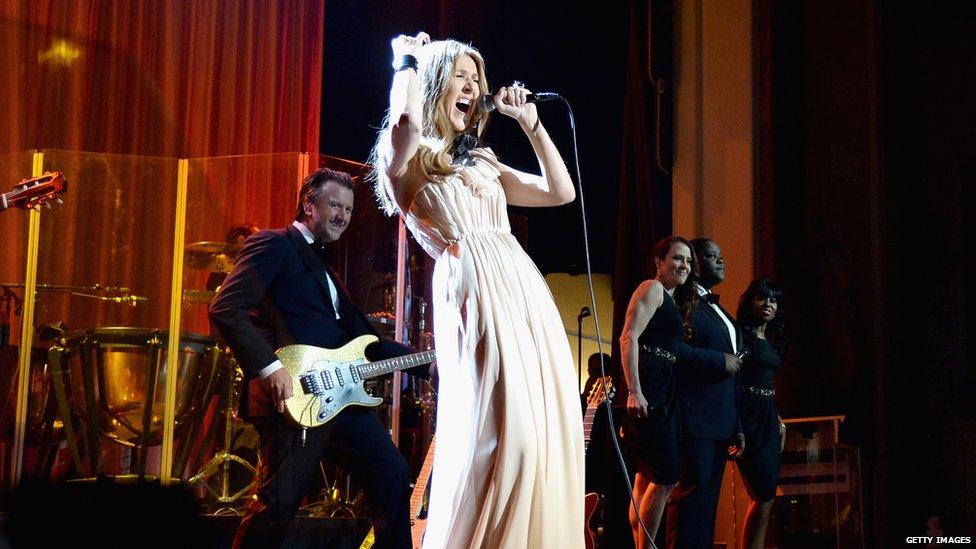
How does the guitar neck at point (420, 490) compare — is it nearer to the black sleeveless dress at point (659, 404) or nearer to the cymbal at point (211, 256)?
the black sleeveless dress at point (659, 404)

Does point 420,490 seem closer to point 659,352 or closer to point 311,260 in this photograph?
point 659,352

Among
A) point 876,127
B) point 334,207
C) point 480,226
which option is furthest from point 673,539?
point 876,127

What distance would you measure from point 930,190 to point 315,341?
499 cm

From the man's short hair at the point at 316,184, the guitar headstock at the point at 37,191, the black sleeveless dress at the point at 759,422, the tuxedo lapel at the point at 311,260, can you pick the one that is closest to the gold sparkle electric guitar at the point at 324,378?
the tuxedo lapel at the point at 311,260

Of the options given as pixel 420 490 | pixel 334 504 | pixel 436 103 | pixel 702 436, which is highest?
pixel 436 103

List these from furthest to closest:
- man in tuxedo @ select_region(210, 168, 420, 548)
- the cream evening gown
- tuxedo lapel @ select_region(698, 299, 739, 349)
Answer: tuxedo lapel @ select_region(698, 299, 739, 349) → man in tuxedo @ select_region(210, 168, 420, 548) → the cream evening gown

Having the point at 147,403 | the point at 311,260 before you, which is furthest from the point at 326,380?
the point at 147,403

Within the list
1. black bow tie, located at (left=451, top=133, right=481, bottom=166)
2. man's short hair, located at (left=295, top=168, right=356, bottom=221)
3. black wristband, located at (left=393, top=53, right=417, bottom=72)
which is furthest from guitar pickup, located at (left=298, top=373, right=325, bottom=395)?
black wristband, located at (left=393, top=53, right=417, bottom=72)

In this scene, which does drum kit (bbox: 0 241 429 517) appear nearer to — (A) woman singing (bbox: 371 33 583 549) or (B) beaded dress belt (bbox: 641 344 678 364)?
(B) beaded dress belt (bbox: 641 344 678 364)

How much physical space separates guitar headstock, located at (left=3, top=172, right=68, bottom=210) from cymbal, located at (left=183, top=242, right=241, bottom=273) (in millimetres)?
696

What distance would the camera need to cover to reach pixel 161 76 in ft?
18.6

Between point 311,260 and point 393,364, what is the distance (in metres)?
0.53

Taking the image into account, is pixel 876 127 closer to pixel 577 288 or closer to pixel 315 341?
pixel 577 288

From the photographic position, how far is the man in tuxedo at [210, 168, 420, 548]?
3.62m
